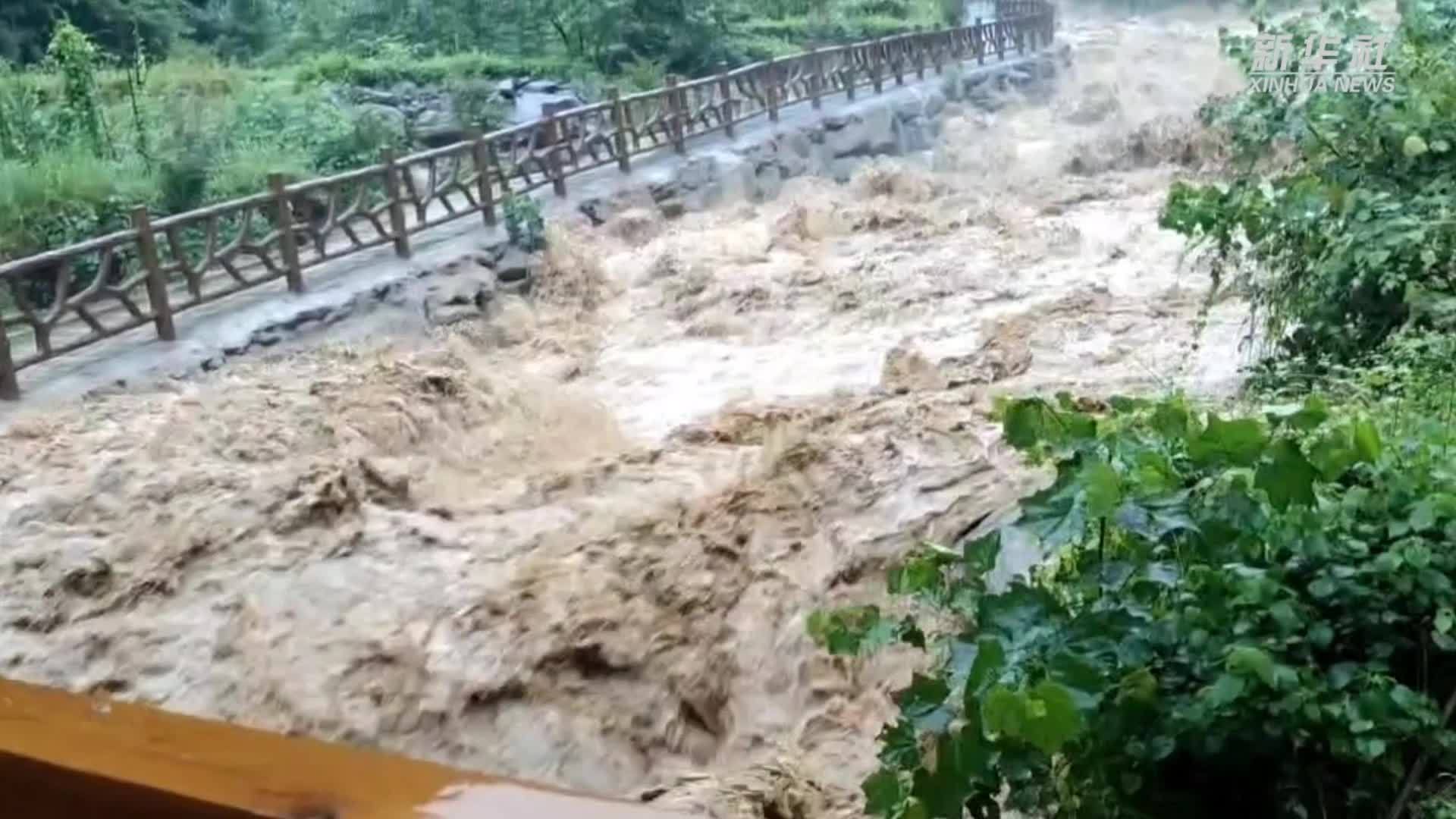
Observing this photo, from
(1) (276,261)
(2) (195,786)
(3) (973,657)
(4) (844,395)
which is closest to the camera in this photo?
(2) (195,786)

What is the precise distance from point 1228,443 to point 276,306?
6.45 meters

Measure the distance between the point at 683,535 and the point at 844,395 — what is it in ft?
5.80

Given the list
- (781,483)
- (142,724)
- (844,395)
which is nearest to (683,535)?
(781,483)

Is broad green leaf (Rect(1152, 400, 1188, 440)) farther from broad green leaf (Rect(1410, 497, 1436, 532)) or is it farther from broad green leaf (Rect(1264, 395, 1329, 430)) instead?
broad green leaf (Rect(1410, 497, 1436, 532))

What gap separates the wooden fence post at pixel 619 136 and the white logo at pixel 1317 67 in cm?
707

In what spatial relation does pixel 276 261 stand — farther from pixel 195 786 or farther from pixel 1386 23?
pixel 195 786

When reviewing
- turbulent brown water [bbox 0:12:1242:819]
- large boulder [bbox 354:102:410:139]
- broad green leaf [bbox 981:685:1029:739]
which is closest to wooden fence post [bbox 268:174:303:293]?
turbulent brown water [bbox 0:12:1242:819]

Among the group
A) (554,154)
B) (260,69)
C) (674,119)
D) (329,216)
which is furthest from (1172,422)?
(260,69)

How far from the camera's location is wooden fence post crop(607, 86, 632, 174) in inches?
436

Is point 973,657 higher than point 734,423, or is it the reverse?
point 973,657

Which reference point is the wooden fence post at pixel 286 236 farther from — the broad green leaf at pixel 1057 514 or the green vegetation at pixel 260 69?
the broad green leaf at pixel 1057 514

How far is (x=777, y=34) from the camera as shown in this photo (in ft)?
52.2

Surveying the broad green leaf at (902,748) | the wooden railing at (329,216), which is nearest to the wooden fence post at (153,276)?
the wooden railing at (329,216)

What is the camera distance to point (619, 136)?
11094 millimetres
